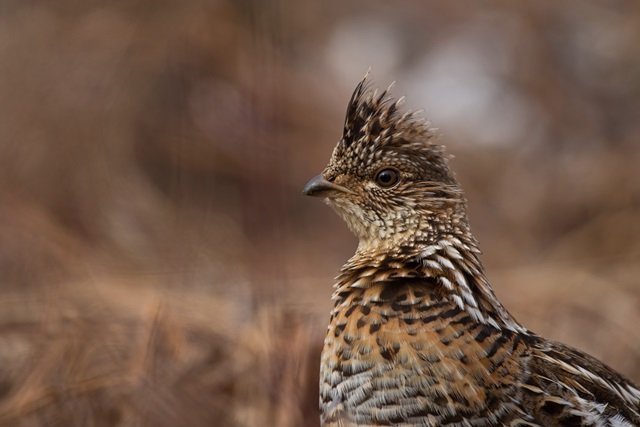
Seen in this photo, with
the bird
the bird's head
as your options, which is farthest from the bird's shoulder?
the bird's head

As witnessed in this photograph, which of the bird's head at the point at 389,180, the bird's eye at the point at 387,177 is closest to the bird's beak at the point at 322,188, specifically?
the bird's head at the point at 389,180

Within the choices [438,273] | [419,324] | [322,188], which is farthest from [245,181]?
[419,324]

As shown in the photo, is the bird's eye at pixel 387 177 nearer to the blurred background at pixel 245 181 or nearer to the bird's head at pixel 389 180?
the bird's head at pixel 389 180

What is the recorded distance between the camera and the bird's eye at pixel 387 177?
3762 millimetres

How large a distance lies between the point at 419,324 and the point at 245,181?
2.44m

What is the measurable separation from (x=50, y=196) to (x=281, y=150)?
184cm

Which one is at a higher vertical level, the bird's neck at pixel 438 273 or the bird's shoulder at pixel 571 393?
the bird's neck at pixel 438 273

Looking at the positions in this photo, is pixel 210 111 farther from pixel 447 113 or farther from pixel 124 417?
pixel 124 417

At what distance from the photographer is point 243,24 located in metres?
8.66

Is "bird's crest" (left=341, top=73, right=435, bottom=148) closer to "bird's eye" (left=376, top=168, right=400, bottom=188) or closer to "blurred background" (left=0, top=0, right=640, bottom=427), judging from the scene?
"bird's eye" (left=376, top=168, right=400, bottom=188)

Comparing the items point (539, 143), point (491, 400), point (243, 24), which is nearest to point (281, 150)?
point (243, 24)

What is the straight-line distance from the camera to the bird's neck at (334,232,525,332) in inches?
137

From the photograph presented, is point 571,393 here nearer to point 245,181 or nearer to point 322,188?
point 322,188

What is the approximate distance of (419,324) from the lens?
131 inches
